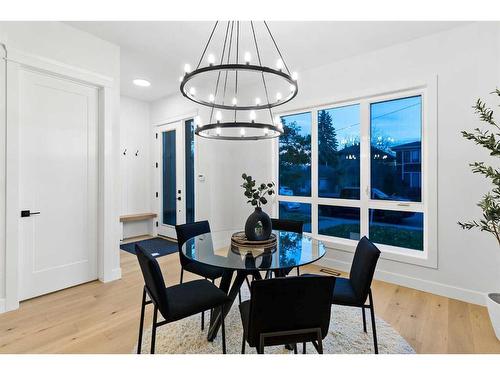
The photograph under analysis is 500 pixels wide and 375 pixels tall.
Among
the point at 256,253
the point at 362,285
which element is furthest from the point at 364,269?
the point at 256,253

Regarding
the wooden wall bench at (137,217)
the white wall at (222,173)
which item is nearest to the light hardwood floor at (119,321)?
the white wall at (222,173)

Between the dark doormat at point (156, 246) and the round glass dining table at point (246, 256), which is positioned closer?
the round glass dining table at point (246, 256)

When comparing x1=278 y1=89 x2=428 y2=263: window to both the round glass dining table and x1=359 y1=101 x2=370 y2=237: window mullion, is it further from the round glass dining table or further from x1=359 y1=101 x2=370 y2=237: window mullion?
the round glass dining table

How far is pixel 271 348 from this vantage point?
6.32 ft

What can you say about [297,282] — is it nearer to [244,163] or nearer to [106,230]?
[106,230]

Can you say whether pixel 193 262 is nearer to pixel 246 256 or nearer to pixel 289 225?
pixel 246 256

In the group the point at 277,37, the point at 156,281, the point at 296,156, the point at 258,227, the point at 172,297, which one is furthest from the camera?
the point at 296,156

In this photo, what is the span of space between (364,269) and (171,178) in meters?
4.30

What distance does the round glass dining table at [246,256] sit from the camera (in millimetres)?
1764

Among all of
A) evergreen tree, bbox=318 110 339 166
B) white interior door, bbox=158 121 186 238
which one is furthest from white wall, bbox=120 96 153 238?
evergreen tree, bbox=318 110 339 166

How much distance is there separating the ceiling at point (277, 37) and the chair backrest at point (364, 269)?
7.31 ft

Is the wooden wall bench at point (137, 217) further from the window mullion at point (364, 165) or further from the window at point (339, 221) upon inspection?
the window mullion at point (364, 165)
